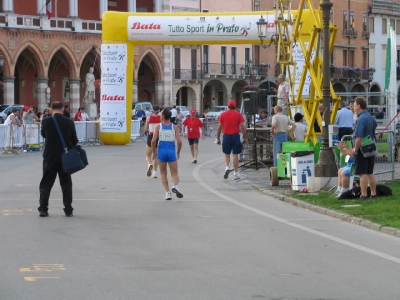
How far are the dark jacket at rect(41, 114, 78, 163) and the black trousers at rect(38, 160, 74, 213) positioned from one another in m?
0.12

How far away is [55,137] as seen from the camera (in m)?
14.2

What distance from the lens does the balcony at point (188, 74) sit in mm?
75062

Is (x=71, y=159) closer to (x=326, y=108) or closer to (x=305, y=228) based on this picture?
(x=305, y=228)

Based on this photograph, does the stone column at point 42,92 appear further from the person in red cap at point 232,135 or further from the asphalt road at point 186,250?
the asphalt road at point 186,250

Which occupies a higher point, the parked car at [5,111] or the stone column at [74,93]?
the stone column at [74,93]

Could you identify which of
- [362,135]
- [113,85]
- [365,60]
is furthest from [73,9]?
[362,135]

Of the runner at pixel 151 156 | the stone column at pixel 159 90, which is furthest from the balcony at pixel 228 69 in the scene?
the runner at pixel 151 156

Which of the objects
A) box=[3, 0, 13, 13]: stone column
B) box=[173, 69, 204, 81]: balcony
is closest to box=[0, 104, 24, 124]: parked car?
box=[3, 0, 13, 13]: stone column

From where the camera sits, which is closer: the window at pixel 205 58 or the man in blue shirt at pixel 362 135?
the man in blue shirt at pixel 362 135

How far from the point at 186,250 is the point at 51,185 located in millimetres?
4036

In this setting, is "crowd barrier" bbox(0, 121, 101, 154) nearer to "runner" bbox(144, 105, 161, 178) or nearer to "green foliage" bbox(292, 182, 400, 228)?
"runner" bbox(144, 105, 161, 178)

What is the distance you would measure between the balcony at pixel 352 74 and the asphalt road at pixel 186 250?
225 feet

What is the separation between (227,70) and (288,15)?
174ft

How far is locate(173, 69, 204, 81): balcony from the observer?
75062mm
